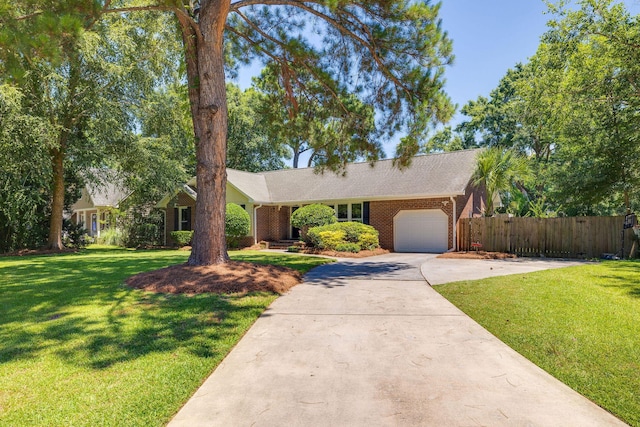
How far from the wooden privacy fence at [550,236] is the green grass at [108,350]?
40.9 feet

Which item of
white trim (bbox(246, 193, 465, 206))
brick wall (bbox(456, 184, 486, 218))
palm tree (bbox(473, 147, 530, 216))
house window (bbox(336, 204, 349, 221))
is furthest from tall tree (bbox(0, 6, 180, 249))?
brick wall (bbox(456, 184, 486, 218))

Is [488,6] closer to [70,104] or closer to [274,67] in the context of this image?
[274,67]

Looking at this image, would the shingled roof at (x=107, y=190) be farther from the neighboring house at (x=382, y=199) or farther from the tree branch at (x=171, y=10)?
the tree branch at (x=171, y=10)

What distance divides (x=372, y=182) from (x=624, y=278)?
500 inches

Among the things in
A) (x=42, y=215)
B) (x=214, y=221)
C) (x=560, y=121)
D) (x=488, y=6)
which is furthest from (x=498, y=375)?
(x=42, y=215)

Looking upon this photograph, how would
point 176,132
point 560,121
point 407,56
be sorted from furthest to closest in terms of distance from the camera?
point 176,132
point 560,121
point 407,56

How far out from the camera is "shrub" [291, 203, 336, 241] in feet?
59.2

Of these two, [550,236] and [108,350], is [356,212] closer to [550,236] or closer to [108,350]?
[550,236]

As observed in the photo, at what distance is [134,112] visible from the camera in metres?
19.6

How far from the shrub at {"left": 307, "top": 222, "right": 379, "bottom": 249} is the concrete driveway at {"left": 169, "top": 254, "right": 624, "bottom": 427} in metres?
10.6

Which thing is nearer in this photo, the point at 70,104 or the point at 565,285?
the point at 565,285

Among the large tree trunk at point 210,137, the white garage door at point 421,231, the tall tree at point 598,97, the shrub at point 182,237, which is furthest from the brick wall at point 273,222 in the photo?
the tall tree at point 598,97

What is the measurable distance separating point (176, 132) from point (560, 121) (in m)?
19.9

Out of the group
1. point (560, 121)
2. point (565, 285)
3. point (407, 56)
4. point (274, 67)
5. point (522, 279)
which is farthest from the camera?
point (560, 121)
